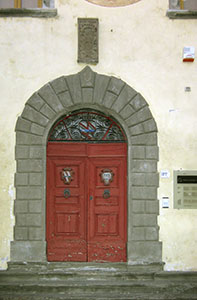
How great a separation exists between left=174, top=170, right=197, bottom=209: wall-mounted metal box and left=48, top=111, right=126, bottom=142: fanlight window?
115 cm

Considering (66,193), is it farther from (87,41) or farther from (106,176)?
(87,41)

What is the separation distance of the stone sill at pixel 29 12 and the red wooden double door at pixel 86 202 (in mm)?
2165

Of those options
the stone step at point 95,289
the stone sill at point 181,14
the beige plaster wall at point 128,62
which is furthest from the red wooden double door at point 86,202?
the stone sill at point 181,14

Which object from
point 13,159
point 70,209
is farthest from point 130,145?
point 13,159

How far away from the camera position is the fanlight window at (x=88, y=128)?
238 inches

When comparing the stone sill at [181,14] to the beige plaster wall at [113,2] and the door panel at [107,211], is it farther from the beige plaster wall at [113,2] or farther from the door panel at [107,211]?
the door panel at [107,211]

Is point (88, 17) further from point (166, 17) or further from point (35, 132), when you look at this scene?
point (35, 132)

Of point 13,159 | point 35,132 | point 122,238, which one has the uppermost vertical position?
point 35,132

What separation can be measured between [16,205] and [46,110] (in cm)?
164

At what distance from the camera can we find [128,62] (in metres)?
5.90

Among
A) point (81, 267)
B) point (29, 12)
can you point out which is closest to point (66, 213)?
point (81, 267)

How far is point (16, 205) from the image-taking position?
577 cm

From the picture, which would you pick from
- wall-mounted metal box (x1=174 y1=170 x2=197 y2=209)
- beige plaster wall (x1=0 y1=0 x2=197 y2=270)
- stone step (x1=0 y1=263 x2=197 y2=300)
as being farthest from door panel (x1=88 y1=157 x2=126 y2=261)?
wall-mounted metal box (x1=174 y1=170 x2=197 y2=209)

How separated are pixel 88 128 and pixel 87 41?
1452 mm
